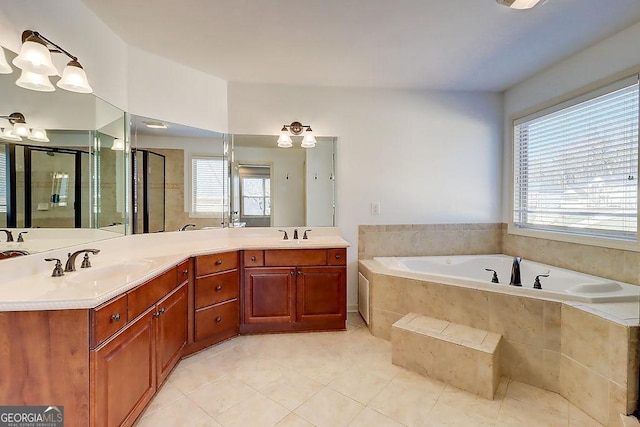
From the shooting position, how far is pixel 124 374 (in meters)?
1.42

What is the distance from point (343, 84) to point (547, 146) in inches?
80.6

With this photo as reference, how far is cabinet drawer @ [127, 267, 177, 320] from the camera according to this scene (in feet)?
4.91

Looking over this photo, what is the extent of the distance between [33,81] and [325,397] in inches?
92.3

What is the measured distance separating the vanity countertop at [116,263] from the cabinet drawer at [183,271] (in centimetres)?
6

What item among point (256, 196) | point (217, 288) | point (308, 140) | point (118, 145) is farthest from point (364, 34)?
point (217, 288)

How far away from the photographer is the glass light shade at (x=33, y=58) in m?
1.37

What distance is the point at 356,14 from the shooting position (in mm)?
A: 1913

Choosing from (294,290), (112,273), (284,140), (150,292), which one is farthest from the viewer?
(284,140)

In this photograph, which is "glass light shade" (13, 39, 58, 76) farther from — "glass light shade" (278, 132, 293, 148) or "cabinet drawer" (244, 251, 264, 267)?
"glass light shade" (278, 132, 293, 148)

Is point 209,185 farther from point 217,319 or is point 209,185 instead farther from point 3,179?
point 3,179

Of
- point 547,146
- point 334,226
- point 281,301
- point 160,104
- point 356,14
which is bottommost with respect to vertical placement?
point 281,301

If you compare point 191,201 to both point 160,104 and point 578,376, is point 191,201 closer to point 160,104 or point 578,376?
point 160,104

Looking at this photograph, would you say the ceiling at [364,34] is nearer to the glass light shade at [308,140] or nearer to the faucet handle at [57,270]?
the glass light shade at [308,140]

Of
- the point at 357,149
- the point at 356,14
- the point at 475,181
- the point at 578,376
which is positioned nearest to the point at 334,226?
the point at 357,149
